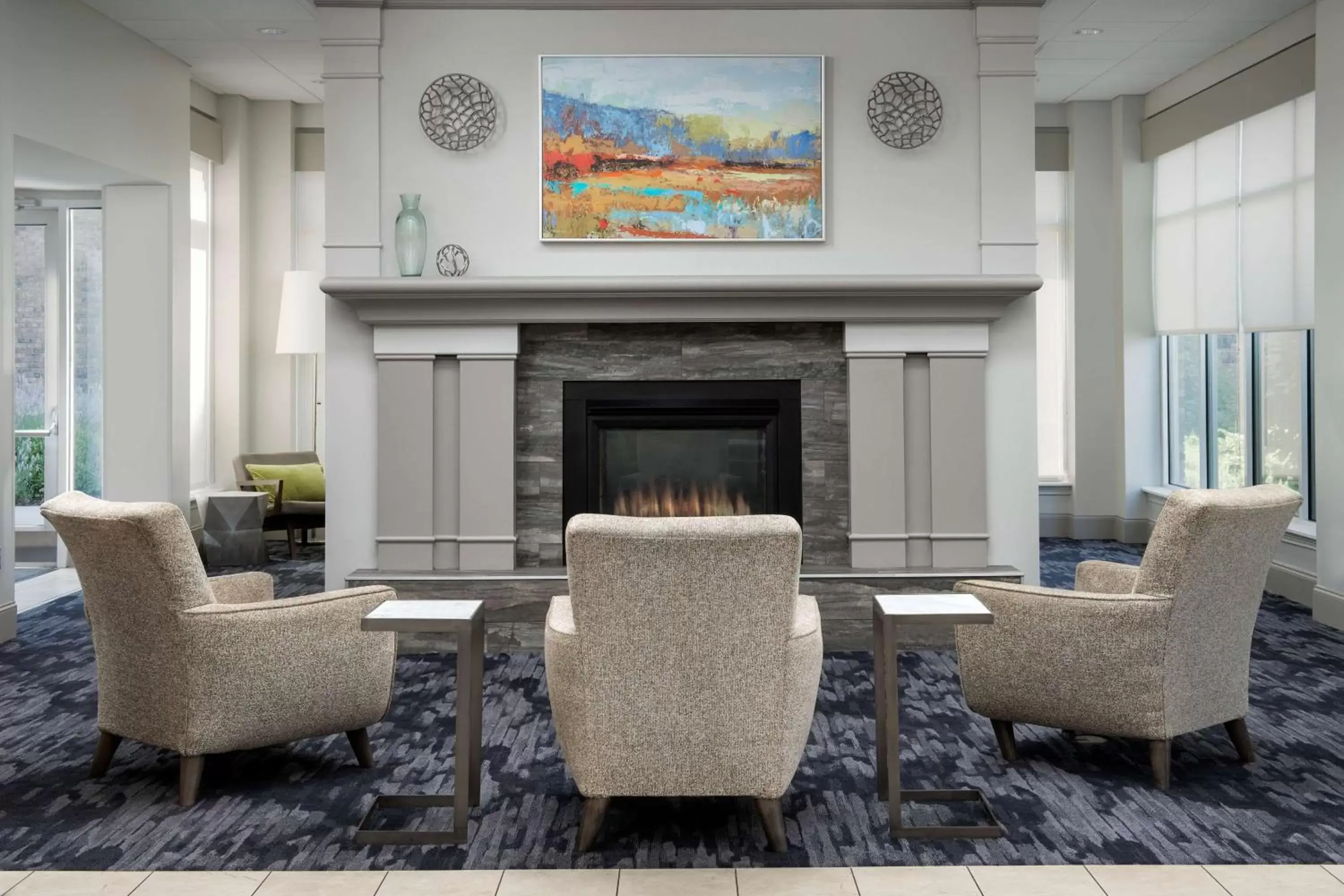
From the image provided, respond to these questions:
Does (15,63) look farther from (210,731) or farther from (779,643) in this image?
(779,643)

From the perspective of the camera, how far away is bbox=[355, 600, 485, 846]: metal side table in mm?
2627

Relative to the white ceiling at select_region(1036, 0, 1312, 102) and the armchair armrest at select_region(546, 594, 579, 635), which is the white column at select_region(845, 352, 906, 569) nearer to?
the armchair armrest at select_region(546, 594, 579, 635)

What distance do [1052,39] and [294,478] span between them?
5.51 m

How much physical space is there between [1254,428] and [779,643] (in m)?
5.09

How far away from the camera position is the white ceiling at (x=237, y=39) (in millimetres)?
5617

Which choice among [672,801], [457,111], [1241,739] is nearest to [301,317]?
[457,111]

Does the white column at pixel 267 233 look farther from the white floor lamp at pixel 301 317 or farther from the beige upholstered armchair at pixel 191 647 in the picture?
the beige upholstered armchair at pixel 191 647

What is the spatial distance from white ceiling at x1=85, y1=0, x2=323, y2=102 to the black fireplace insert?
2.83 meters

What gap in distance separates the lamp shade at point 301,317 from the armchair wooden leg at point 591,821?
489 cm

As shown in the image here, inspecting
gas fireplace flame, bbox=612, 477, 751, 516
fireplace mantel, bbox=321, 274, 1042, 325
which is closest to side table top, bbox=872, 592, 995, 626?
fireplace mantel, bbox=321, 274, 1042, 325

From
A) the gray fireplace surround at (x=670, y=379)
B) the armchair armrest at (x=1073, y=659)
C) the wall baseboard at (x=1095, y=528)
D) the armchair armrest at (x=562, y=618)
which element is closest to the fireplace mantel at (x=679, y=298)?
the gray fireplace surround at (x=670, y=379)

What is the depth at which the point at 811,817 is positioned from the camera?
280 cm

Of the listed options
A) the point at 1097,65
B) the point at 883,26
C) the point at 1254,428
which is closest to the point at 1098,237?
the point at 1097,65

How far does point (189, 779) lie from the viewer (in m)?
2.88
